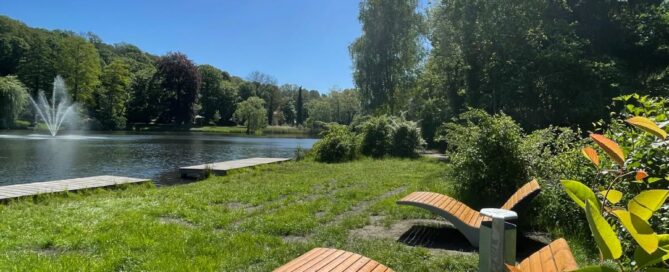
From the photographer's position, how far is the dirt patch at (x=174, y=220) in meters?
6.36

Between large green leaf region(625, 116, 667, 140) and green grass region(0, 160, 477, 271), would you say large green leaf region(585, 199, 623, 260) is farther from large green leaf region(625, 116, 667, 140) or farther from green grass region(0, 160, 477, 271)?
green grass region(0, 160, 477, 271)

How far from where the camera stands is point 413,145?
19.7 m

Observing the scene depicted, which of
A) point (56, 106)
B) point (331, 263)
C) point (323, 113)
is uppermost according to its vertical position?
point (323, 113)

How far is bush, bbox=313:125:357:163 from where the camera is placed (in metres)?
18.0

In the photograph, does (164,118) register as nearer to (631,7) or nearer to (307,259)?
(631,7)

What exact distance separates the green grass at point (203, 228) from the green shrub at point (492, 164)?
1.16 m

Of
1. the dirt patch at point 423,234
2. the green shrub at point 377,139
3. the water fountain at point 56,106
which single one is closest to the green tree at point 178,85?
the water fountain at point 56,106

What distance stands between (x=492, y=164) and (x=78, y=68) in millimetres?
62003

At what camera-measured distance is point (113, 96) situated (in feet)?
198

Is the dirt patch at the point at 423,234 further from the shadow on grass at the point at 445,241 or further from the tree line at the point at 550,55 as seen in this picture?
the tree line at the point at 550,55

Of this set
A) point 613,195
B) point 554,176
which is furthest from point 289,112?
point 613,195

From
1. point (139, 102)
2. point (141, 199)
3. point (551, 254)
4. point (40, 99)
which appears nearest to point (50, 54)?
point (40, 99)

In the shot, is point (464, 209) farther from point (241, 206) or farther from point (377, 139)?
point (377, 139)

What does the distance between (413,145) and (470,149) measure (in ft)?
40.4
